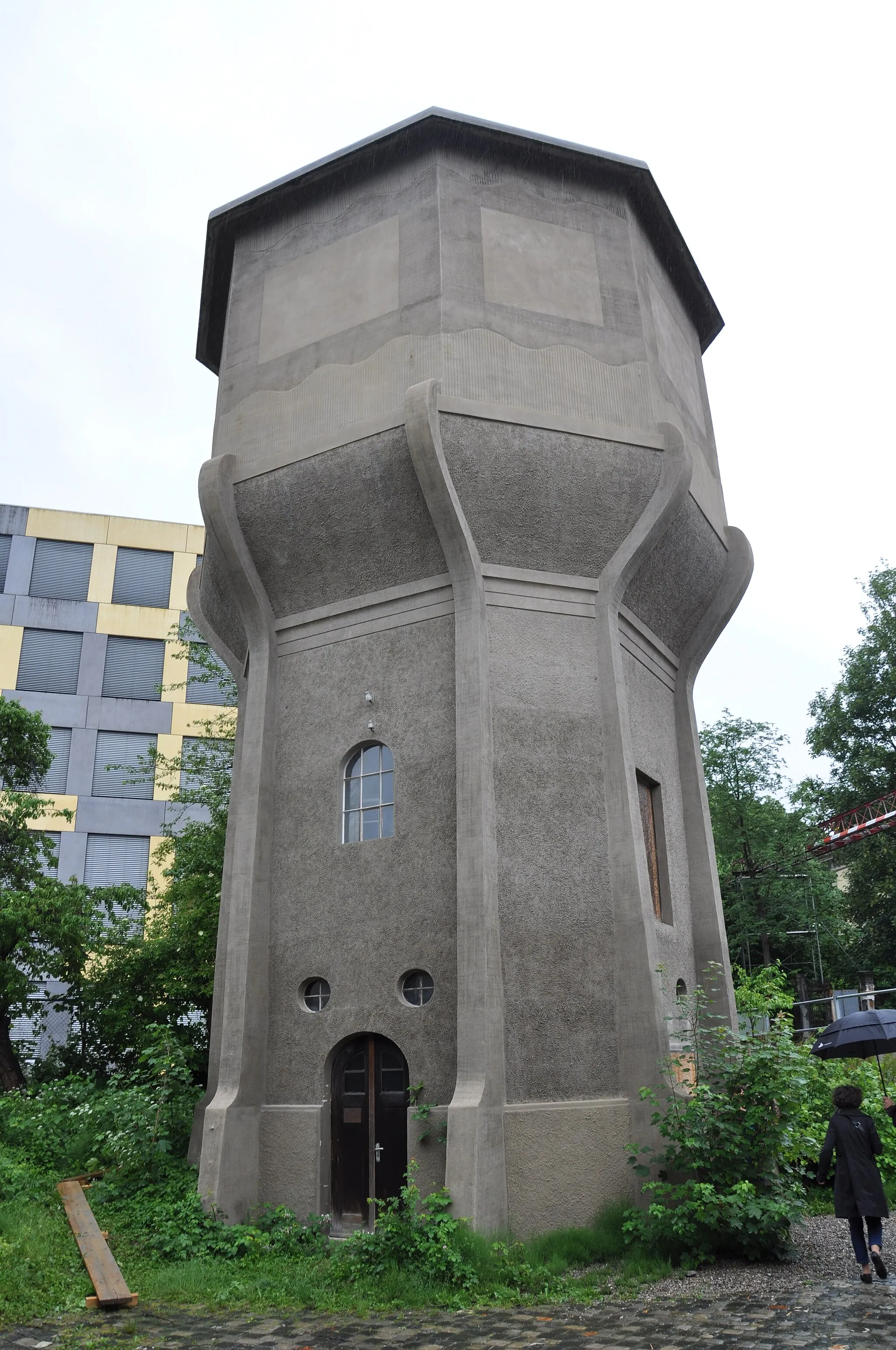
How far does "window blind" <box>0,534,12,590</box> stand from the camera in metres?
36.2

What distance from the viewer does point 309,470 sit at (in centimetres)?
1441

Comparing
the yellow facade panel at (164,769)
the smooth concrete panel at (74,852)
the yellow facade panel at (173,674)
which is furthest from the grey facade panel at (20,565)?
the smooth concrete panel at (74,852)

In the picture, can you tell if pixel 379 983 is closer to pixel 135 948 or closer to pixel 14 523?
pixel 135 948

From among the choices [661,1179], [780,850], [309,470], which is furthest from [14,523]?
[661,1179]

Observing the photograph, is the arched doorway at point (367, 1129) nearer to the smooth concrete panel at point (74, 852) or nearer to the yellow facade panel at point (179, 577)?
the smooth concrete panel at point (74, 852)

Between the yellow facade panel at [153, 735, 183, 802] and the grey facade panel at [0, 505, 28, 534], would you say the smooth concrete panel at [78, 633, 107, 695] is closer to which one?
the yellow facade panel at [153, 735, 183, 802]

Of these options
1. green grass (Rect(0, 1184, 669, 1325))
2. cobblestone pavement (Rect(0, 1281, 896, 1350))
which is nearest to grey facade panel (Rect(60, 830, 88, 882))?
green grass (Rect(0, 1184, 669, 1325))

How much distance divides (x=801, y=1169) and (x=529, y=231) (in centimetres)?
1216

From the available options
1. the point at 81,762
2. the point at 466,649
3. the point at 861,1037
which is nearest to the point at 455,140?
the point at 466,649

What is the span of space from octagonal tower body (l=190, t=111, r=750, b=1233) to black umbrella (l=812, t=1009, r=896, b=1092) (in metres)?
2.12

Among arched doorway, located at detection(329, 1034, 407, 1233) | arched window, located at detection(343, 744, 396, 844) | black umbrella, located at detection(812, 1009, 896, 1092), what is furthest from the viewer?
arched window, located at detection(343, 744, 396, 844)

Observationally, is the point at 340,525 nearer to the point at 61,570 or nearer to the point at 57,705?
the point at 57,705

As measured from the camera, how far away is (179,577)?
37500 mm

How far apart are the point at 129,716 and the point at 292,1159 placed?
83.0ft
